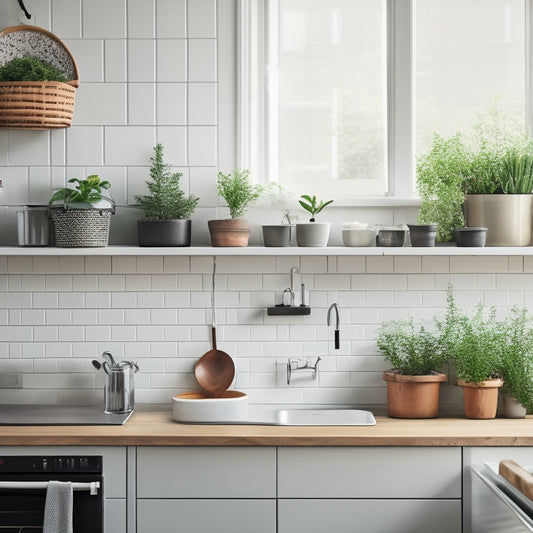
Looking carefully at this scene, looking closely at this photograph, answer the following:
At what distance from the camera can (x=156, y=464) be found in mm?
3096

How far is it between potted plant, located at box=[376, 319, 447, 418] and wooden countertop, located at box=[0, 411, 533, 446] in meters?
0.24

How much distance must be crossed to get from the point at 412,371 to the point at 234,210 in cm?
107

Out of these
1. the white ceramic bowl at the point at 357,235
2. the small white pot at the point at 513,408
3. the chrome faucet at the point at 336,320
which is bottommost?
the small white pot at the point at 513,408

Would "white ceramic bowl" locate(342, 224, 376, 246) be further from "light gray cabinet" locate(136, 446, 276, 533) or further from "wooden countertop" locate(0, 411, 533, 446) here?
"light gray cabinet" locate(136, 446, 276, 533)

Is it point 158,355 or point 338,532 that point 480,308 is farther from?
point 158,355

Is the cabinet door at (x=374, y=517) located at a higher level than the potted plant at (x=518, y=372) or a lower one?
lower

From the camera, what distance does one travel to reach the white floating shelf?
3.37 m

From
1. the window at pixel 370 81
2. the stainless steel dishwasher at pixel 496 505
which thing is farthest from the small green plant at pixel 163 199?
the stainless steel dishwasher at pixel 496 505

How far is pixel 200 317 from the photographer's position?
368 cm

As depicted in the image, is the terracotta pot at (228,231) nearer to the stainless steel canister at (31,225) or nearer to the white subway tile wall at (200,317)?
the white subway tile wall at (200,317)

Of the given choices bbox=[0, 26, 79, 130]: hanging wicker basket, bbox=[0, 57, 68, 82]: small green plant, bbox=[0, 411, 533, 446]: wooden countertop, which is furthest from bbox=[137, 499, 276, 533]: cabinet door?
bbox=[0, 57, 68, 82]: small green plant

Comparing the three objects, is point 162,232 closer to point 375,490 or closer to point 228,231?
point 228,231

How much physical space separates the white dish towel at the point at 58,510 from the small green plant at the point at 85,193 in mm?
1180

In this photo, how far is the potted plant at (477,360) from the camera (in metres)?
3.38
